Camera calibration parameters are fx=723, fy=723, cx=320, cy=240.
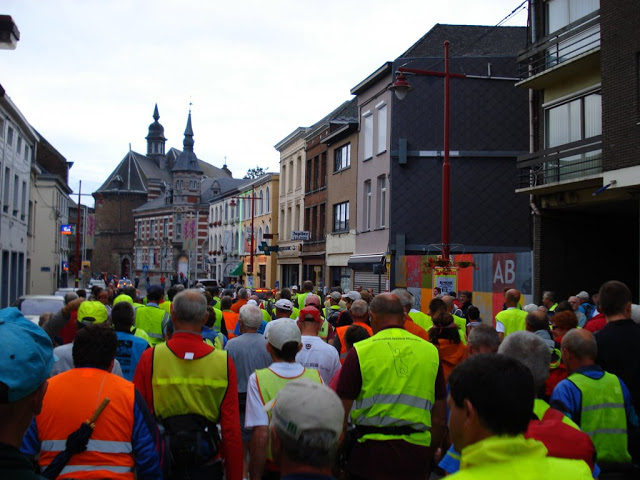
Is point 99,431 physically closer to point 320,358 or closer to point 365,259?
point 320,358

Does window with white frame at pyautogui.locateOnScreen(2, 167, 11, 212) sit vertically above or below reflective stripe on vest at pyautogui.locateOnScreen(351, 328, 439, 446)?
above

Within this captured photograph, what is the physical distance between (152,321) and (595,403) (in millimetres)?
5964


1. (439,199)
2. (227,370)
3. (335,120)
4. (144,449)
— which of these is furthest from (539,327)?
(335,120)

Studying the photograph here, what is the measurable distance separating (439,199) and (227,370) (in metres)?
24.7

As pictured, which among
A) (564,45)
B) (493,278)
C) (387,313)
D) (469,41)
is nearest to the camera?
(387,313)

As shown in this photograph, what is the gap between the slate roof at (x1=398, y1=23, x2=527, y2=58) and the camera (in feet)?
98.1

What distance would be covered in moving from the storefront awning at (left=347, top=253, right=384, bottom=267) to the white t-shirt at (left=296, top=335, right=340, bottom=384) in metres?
21.9

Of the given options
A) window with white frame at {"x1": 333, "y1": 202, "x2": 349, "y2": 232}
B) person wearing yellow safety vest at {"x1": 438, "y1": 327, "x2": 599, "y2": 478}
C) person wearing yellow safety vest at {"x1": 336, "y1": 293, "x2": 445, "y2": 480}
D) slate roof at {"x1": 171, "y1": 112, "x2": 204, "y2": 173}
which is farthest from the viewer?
slate roof at {"x1": 171, "y1": 112, "x2": 204, "y2": 173}

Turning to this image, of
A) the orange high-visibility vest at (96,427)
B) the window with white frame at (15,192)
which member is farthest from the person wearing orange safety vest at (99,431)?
the window with white frame at (15,192)

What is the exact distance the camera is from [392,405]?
183 inches

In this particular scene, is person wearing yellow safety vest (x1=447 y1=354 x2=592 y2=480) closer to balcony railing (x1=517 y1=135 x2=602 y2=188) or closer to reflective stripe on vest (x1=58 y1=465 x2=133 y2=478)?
reflective stripe on vest (x1=58 y1=465 x2=133 y2=478)

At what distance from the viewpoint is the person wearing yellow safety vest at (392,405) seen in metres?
4.57

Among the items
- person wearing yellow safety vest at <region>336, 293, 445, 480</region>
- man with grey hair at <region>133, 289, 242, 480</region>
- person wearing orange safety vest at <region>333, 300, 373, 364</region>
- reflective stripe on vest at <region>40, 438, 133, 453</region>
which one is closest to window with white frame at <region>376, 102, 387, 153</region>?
person wearing orange safety vest at <region>333, 300, 373, 364</region>

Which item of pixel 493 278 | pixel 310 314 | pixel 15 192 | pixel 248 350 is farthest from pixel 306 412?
pixel 15 192
